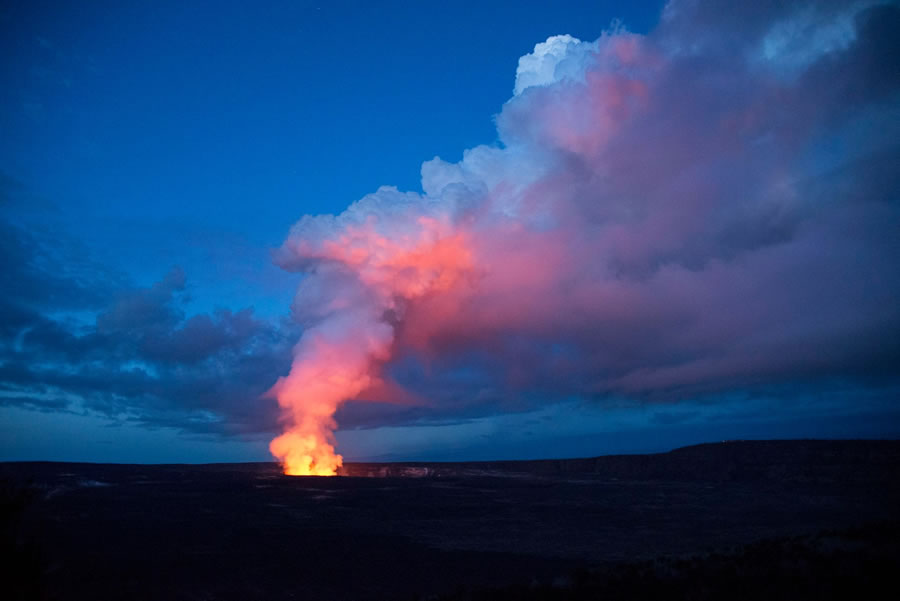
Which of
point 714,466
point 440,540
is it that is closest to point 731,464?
point 714,466

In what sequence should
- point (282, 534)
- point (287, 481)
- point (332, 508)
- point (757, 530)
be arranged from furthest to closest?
1. point (287, 481)
2. point (332, 508)
3. point (757, 530)
4. point (282, 534)

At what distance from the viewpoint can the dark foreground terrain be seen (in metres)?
16.2

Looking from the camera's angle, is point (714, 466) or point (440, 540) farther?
point (714, 466)

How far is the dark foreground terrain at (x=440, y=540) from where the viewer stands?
1620 cm

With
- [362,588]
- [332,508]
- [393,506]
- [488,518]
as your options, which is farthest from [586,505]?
[362,588]

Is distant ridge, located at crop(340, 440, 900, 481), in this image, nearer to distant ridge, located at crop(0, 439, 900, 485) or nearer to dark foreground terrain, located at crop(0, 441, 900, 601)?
distant ridge, located at crop(0, 439, 900, 485)

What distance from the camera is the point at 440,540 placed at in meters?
33.3

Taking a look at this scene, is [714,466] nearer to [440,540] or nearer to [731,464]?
[731,464]

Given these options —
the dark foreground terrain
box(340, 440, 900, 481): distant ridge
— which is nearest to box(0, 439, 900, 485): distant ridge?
box(340, 440, 900, 481): distant ridge

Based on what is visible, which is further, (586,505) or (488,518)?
(586,505)

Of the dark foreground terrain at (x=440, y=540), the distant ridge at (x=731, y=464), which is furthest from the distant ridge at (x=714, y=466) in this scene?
the dark foreground terrain at (x=440, y=540)

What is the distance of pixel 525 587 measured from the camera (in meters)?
18.0

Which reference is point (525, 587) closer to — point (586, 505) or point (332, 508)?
point (332, 508)

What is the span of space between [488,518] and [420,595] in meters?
24.1
